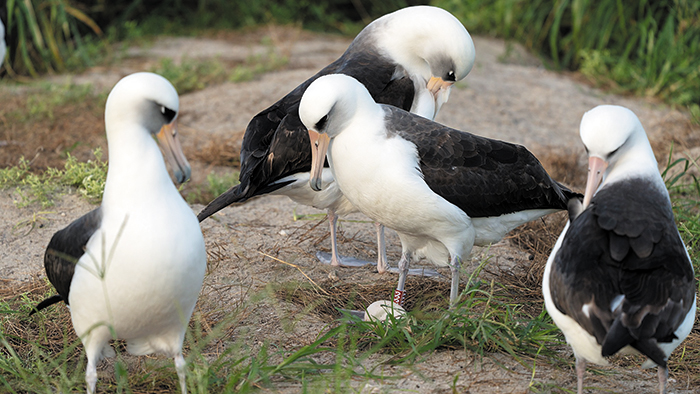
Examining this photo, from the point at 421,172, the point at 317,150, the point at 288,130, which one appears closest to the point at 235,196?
the point at 288,130

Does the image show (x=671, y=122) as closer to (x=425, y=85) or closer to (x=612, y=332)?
(x=425, y=85)

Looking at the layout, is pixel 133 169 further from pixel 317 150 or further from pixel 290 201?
pixel 290 201

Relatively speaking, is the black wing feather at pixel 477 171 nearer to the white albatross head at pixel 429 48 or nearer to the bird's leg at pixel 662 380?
the white albatross head at pixel 429 48

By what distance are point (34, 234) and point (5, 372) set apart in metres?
1.71

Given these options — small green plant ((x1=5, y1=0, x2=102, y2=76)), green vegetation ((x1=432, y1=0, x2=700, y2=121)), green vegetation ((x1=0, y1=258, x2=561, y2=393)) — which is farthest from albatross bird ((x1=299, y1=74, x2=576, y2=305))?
small green plant ((x1=5, y1=0, x2=102, y2=76))

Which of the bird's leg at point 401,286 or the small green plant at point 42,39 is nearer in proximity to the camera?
the bird's leg at point 401,286

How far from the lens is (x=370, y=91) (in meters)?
4.75

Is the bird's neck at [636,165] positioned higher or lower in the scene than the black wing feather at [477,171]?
higher

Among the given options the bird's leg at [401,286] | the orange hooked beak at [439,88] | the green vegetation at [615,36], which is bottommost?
the green vegetation at [615,36]

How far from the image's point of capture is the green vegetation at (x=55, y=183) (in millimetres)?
5230

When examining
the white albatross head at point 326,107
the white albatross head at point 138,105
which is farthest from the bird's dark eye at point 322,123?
the white albatross head at point 138,105

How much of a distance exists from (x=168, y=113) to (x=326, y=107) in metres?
0.94

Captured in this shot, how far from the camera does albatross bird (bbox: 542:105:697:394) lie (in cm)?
282

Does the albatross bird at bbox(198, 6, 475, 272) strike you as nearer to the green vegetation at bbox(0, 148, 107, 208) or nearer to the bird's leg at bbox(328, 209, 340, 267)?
the bird's leg at bbox(328, 209, 340, 267)
